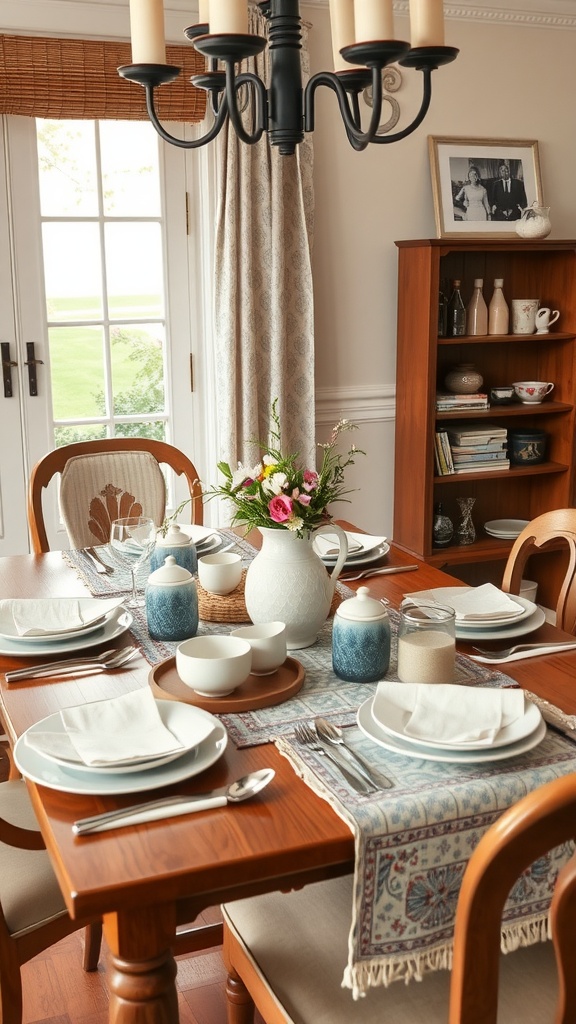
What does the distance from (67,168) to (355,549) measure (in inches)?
79.5

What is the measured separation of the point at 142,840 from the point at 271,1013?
0.35 meters

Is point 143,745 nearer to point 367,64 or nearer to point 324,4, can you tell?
point 367,64

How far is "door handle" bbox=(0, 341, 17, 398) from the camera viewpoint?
3490mm

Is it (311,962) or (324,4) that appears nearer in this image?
(311,962)

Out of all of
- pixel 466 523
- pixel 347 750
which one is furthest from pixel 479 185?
pixel 347 750

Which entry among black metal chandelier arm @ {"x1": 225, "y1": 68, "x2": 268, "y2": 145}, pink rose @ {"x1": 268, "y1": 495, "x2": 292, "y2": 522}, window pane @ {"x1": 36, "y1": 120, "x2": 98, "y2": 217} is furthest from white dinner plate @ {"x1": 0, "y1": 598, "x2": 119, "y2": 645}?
window pane @ {"x1": 36, "y1": 120, "x2": 98, "y2": 217}

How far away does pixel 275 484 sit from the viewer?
5.26 ft

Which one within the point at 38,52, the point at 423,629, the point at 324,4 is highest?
the point at 324,4

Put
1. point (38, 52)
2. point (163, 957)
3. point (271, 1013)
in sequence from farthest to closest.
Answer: point (38, 52)
point (271, 1013)
point (163, 957)

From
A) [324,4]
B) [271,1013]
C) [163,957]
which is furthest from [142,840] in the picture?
[324,4]

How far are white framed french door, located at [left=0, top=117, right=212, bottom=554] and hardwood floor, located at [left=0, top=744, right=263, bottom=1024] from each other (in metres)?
1.81

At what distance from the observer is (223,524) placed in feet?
12.5

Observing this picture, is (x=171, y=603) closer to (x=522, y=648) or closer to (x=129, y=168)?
(x=522, y=648)

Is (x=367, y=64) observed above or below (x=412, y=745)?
above
